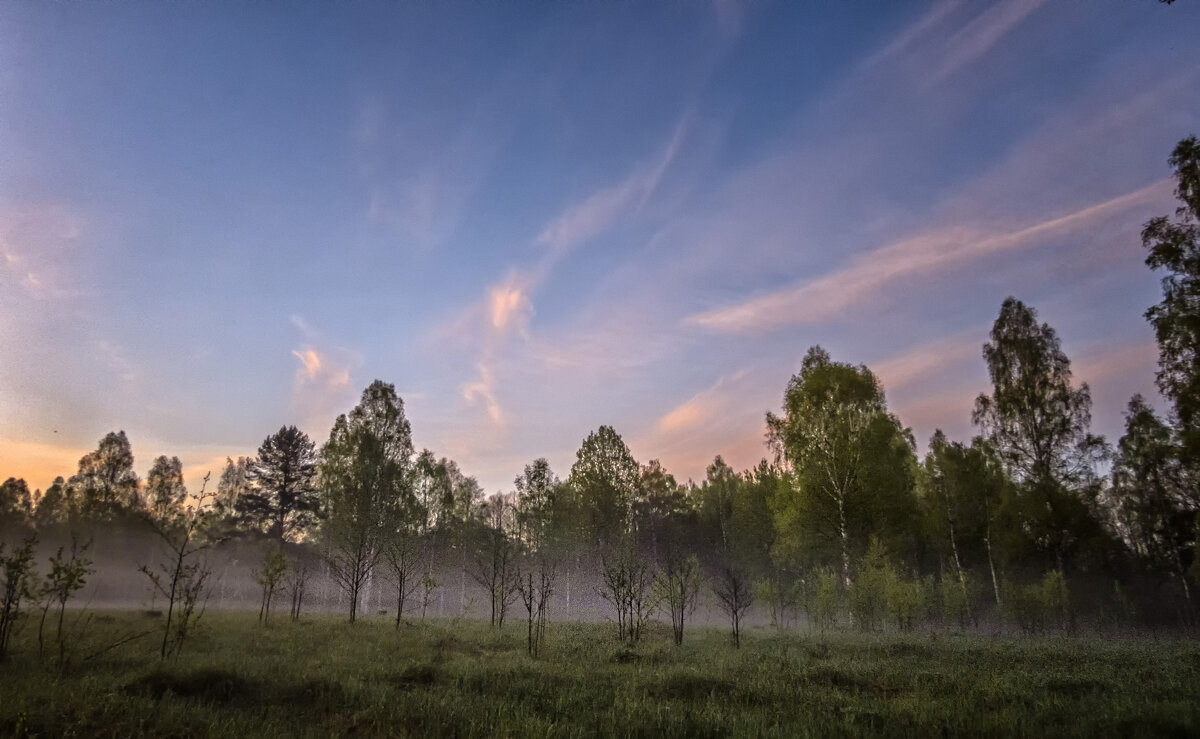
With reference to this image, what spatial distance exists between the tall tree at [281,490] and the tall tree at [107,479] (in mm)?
11112

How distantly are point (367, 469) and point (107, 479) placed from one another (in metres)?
34.2

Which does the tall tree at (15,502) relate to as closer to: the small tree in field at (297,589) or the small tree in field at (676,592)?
the small tree in field at (297,589)

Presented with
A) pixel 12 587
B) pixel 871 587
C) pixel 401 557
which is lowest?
pixel 871 587

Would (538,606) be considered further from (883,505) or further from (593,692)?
(883,505)

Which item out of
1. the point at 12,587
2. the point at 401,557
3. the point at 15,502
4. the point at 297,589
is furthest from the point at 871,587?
the point at 15,502

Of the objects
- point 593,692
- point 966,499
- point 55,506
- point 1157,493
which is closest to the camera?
point 593,692

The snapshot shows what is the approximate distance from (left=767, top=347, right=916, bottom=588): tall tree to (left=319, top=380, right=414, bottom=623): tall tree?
78.5 ft

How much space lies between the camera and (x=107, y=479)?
47.2m

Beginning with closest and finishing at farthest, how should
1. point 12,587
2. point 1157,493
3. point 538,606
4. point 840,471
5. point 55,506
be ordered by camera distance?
point 12,587 < point 538,606 < point 840,471 < point 1157,493 < point 55,506

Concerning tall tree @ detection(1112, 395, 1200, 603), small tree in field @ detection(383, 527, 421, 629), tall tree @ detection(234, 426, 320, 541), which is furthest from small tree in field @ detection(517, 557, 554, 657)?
tall tree @ detection(1112, 395, 1200, 603)

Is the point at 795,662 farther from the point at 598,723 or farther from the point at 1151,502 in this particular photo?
the point at 1151,502

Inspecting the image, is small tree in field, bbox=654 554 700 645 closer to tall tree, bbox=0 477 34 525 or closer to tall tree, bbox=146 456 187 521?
tall tree, bbox=146 456 187 521

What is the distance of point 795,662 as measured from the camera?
1335cm

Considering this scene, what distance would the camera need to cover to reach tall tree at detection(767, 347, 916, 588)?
29828 mm
